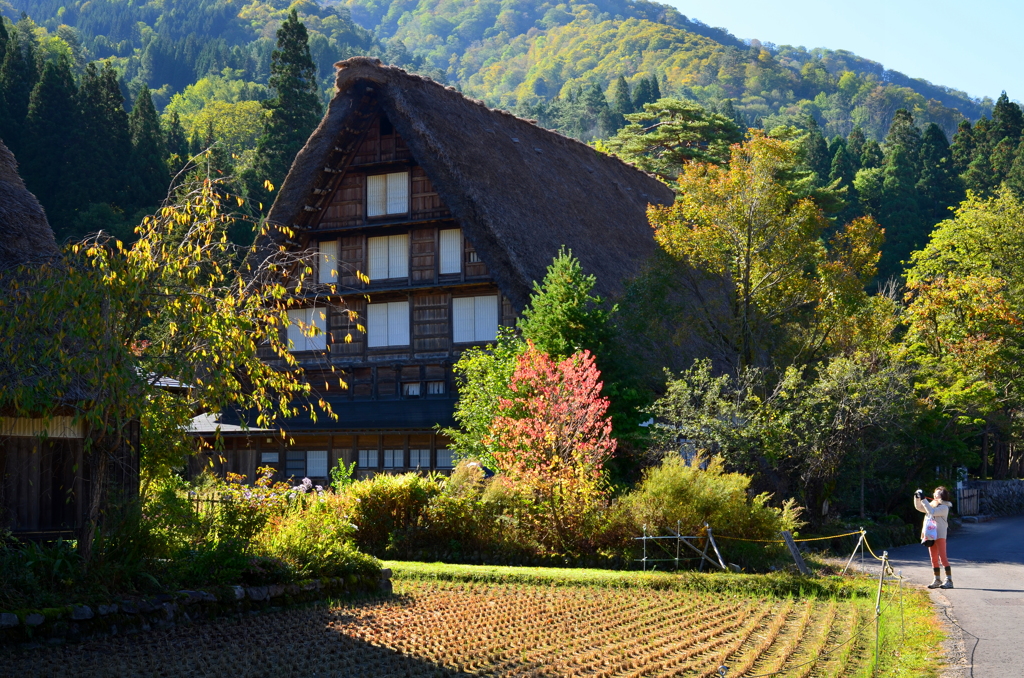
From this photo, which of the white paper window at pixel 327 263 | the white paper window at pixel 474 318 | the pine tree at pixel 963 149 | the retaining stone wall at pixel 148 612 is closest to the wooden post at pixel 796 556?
the retaining stone wall at pixel 148 612

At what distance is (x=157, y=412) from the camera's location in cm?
1176

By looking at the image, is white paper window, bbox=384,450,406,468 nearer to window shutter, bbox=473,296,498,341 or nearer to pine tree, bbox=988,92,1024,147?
window shutter, bbox=473,296,498,341

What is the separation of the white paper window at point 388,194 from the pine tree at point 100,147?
19473mm

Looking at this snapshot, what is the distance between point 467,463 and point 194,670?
11245 mm

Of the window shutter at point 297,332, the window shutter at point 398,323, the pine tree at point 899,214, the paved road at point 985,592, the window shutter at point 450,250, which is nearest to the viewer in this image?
the paved road at point 985,592

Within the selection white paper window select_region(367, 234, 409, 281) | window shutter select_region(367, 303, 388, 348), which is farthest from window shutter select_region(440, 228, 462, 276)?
window shutter select_region(367, 303, 388, 348)

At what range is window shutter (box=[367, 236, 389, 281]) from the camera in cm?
2814

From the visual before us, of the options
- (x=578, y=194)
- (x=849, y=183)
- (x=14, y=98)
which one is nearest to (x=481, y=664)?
(x=578, y=194)

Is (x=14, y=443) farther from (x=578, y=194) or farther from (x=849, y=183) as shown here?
(x=849, y=183)

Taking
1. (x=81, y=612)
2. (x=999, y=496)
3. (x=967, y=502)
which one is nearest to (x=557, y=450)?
(x=81, y=612)

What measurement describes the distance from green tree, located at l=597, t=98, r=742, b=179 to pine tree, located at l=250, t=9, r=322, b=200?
16279 mm

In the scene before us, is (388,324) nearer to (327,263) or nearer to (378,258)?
(378,258)

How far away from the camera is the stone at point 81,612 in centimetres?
1032

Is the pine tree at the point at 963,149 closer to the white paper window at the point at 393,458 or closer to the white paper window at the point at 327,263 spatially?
the white paper window at the point at 327,263
